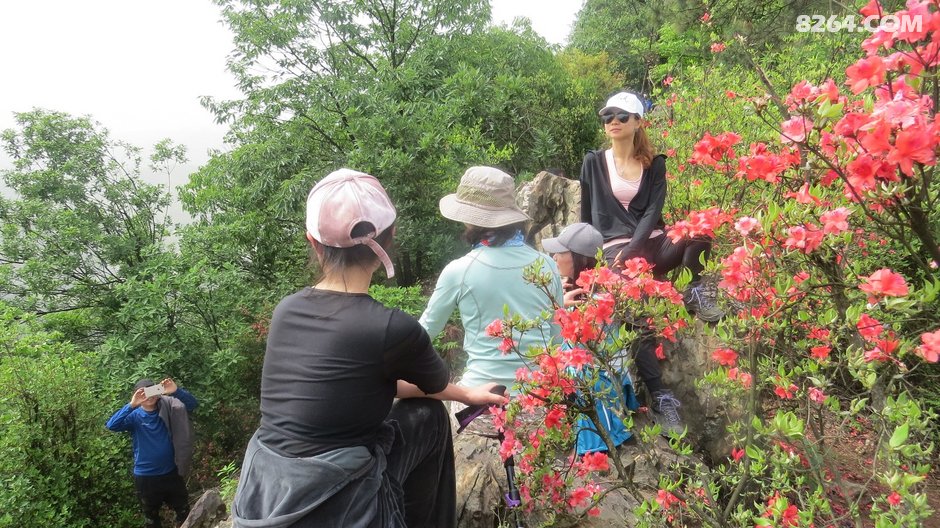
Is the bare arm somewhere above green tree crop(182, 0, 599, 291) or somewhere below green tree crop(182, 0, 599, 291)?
below

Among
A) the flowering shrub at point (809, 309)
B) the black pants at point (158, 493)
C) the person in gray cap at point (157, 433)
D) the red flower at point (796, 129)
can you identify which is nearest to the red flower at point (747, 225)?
the flowering shrub at point (809, 309)

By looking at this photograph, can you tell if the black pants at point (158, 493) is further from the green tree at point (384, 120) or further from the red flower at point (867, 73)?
the red flower at point (867, 73)

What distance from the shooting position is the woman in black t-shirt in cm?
152

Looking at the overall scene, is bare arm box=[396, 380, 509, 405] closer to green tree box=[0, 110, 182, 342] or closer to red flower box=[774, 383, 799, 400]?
red flower box=[774, 383, 799, 400]

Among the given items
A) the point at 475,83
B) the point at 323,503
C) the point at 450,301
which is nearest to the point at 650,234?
the point at 450,301

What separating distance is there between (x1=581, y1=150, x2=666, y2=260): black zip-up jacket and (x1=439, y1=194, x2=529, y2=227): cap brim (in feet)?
3.64

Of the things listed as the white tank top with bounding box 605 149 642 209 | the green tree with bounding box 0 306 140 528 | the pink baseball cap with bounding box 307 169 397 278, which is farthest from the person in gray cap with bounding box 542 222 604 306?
the green tree with bounding box 0 306 140 528

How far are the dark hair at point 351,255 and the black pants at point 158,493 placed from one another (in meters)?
4.34

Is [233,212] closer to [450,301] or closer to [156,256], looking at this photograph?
[156,256]

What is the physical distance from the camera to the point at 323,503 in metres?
1.51

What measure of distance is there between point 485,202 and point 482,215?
73mm

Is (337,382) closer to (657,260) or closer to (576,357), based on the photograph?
(576,357)

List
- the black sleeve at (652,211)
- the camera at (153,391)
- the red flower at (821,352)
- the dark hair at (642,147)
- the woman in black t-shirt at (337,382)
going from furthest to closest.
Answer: the camera at (153,391)
the dark hair at (642,147)
the black sleeve at (652,211)
the red flower at (821,352)
the woman in black t-shirt at (337,382)

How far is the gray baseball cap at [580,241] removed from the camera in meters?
2.74
